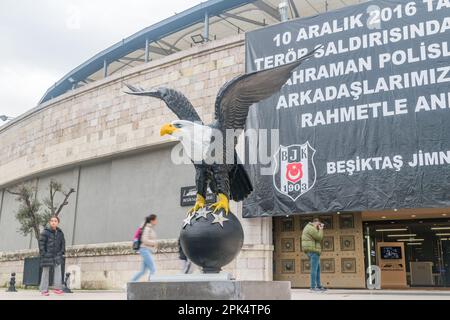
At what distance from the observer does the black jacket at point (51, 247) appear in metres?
9.55

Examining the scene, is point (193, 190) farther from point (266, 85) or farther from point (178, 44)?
point (178, 44)

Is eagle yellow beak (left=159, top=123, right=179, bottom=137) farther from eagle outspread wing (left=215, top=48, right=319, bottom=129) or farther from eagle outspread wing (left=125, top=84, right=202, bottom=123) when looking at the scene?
eagle outspread wing (left=215, top=48, right=319, bottom=129)

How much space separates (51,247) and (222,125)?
5826 millimetres

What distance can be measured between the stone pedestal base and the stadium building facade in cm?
677

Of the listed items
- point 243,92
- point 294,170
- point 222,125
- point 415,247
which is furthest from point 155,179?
point 243,92

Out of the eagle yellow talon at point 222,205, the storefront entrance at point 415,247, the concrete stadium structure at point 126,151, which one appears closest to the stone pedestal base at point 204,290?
the eagle yellow talon at point 222,205

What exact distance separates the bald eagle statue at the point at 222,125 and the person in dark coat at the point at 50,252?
523 cm

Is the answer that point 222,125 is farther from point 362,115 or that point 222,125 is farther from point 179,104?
point 362,115

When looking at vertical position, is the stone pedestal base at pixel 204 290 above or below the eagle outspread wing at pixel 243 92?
below

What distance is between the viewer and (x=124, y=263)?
1359cm

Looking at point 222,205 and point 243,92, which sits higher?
point 243,92

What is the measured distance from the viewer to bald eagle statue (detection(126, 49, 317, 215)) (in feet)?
17.9

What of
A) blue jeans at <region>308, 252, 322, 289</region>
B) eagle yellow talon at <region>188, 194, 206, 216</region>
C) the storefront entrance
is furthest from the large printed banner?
eagle yellow talon at <region>188, 194, 206, 216</region>

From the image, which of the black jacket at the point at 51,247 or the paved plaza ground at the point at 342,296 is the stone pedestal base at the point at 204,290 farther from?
the black jacket at the point at 51,247
